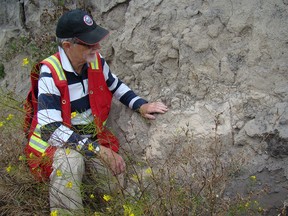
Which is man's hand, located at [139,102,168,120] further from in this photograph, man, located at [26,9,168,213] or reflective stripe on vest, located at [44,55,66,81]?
reflective stripe on vest, located at [44,55,66,81]

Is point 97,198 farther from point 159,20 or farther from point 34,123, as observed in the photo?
point 159,20

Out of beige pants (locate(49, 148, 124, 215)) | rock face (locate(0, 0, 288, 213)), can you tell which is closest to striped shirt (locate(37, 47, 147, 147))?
beige pants (locate(49, 148, 124, 215))

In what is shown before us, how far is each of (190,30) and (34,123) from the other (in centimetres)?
131

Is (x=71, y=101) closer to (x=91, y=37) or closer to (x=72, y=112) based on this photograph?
(x=72, y=112)

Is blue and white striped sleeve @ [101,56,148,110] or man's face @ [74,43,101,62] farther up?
man's face @ [74,43,101,62]

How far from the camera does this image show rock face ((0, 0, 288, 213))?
279 cm

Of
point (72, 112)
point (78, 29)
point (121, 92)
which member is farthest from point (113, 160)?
point (78, 29)

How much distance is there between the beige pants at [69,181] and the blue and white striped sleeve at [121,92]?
0.60 meters

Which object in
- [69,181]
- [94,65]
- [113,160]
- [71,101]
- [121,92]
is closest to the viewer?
[69,181]

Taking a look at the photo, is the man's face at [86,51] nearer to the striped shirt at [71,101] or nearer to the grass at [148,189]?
the striped shirt at [71,101]

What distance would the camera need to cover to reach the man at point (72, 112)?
274 centimetres

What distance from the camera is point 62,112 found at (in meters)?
2.90

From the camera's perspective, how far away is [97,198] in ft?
9.58

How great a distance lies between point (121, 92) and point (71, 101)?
435 mm
